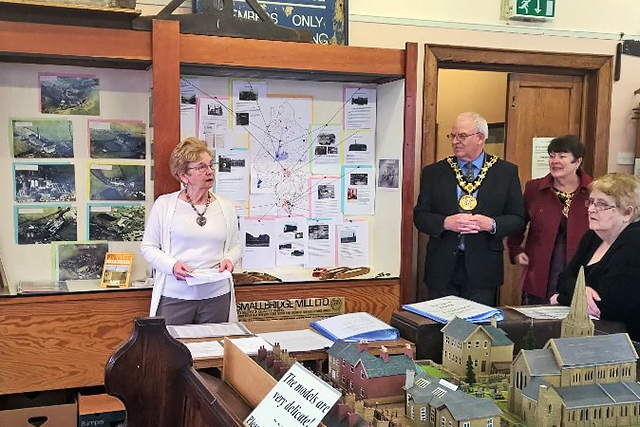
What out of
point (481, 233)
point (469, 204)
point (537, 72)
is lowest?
point (481, 233)

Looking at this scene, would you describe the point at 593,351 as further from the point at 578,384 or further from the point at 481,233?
the point at 481,233

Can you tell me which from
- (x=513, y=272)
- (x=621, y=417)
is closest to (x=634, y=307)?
(x=621, y=417)

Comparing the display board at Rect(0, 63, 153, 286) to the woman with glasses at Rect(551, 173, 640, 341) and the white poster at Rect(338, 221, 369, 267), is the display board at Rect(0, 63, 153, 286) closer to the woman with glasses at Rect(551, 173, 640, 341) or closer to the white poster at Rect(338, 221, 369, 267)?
the white poster at Rect(338, 221, 369, 267)

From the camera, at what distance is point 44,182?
11.2 feet

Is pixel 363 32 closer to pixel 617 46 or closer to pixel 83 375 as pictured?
pixel 617 46

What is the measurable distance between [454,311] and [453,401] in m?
0.91

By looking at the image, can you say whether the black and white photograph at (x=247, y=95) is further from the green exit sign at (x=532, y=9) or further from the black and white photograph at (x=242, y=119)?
the green exit sign at (x=532, y=9)

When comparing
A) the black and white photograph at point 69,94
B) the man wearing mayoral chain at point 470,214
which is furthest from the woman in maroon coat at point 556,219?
the black and white photograph at point 69,94

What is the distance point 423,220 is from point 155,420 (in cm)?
236

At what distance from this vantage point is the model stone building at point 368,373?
152cm

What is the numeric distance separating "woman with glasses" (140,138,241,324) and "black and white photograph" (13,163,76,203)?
2.21ft

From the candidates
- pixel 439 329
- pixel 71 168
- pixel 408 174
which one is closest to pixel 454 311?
pixel 439 329

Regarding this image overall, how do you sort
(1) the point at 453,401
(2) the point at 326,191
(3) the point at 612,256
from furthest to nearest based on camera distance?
(2) the point at 326,191 → (3) the point at 612,256 → (1) the point at 453,401

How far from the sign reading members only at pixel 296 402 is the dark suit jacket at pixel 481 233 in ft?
7.80
